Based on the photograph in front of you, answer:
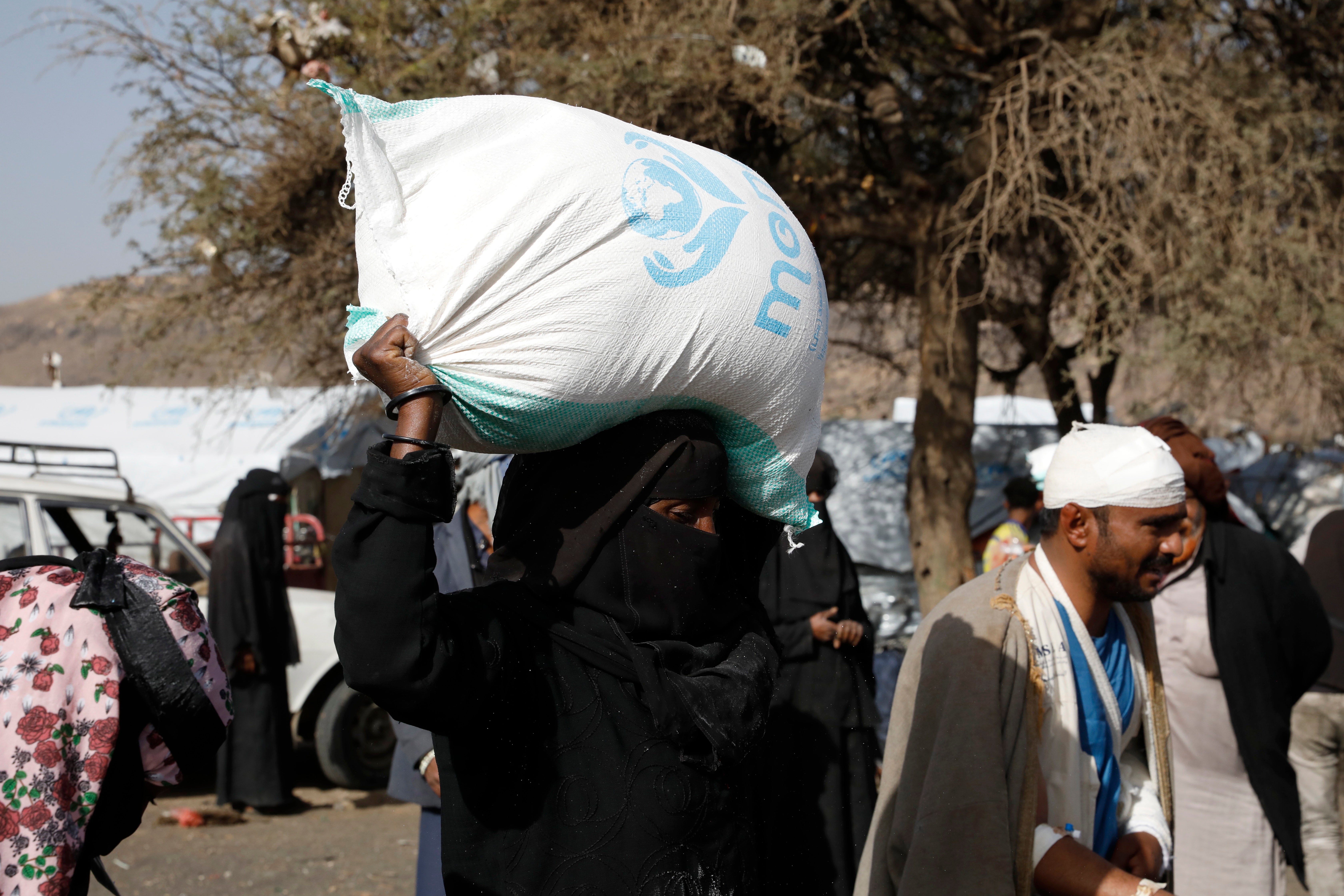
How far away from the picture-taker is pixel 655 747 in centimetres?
168

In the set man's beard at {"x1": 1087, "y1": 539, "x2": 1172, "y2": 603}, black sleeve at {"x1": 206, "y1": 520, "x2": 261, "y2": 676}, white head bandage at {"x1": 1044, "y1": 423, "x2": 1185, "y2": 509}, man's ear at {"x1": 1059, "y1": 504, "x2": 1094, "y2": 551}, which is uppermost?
white head bandage at {"x1": 1044, "y1": 423, "x2": 1185, "y2": 509}

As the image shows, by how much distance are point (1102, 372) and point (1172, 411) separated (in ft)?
10.1

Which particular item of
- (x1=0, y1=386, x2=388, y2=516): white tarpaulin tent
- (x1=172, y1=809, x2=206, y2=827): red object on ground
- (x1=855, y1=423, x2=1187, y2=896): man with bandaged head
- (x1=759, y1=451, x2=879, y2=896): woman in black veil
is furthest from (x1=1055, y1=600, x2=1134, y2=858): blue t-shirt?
(x1=0, y1=386, x2=388, y2=516): white tarpaulin tent

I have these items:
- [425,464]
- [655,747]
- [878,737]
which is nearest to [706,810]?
[655,747]

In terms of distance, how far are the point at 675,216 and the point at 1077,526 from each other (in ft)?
4.32

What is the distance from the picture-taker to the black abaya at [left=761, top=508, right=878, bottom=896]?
148 inches

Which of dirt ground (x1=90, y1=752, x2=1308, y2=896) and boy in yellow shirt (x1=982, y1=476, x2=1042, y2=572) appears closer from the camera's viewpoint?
dirt ground (x1=90, y1=752, x2=1308, y2=896)

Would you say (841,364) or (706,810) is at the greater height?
(841,364)

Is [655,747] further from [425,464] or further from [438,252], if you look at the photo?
[438,252]

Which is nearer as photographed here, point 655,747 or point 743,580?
point 655,747

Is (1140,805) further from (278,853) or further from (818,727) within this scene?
(278,853)

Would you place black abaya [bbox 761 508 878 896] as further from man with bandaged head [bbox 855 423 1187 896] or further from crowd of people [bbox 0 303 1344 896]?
man with bandaged head [bbox 855 423 1187 896]

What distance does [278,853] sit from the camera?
19.1 ft

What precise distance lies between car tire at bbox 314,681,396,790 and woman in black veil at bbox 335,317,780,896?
555 cm
